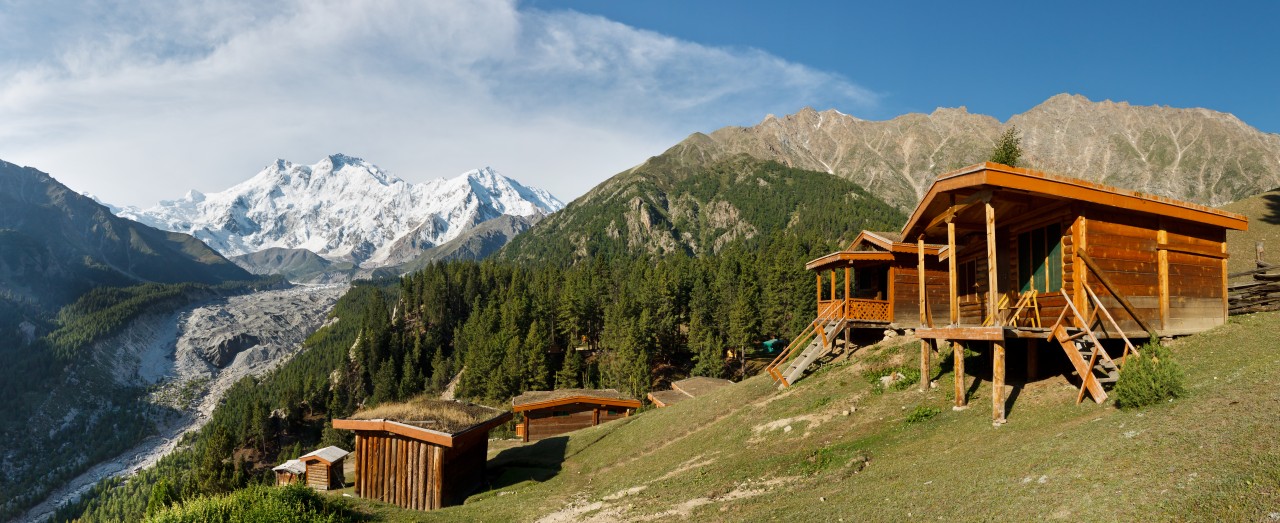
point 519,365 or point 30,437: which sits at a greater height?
point 519,365

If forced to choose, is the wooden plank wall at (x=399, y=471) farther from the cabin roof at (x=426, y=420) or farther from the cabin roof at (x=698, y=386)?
the cabin roof at (x=698, y=386)

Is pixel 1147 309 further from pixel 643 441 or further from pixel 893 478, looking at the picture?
pixel 643 441

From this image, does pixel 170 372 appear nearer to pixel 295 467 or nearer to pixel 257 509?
pixel 295 467

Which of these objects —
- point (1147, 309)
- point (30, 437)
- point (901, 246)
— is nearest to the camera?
point (1147, 309)

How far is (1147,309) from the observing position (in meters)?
15.7

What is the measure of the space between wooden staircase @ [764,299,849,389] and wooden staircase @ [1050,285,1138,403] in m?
11.5

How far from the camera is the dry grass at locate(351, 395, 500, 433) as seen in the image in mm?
22016

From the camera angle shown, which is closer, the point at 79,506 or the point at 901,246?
the point at 901,246

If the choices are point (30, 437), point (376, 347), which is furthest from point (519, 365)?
point (30, 437)

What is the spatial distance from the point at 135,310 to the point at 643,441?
230m

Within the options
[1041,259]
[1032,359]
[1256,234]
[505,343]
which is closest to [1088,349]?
[1032,359]

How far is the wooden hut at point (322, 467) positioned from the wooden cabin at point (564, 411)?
441 inches

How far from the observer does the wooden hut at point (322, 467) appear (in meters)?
32.2

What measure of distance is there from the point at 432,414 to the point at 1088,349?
68.1 ft
